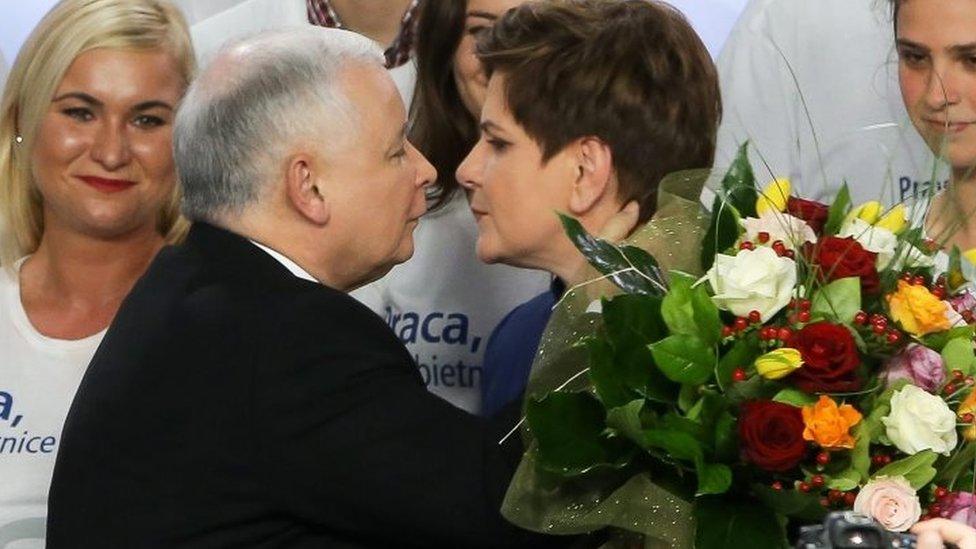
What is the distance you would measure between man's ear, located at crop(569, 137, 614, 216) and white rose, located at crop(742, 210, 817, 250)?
523mm

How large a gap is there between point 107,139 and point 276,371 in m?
1.20

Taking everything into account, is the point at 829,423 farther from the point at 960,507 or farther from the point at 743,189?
the point at 743,189

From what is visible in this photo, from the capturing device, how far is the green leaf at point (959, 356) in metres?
1.74

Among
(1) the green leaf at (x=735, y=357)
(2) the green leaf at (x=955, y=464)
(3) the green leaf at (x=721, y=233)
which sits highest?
(3) the green leaf at (x=721, y=233)

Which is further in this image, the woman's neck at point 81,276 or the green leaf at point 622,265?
the woman's neck at point 81,276

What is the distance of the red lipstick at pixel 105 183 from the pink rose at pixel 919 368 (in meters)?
1.71

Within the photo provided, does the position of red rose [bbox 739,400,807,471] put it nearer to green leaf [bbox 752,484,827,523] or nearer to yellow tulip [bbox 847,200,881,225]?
green leaf [bbox 752,484,827,523]

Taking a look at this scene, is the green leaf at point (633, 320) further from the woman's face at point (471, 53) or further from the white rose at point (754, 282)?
the woman's face at point (471, 53)

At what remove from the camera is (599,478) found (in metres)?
1.84

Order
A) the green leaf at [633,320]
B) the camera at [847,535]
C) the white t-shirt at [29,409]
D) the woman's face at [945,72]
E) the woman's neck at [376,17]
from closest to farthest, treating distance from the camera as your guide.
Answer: the camera at [847,535]
the green leaf at [633,320]
the woman's face at [945,72]
the white t-shirt at [29,409]
the woman's neck at [376,17]

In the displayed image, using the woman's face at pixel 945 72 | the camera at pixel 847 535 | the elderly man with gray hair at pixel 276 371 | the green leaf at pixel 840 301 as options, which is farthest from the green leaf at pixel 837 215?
the woman's face at pixel 945 72

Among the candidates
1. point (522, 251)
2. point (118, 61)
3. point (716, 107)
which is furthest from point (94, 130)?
point (716, 107)

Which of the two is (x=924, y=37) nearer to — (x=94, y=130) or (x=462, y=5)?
(x=462, y=5)

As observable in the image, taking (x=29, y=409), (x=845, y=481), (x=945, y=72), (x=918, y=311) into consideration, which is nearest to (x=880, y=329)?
(x=918, y=311)
